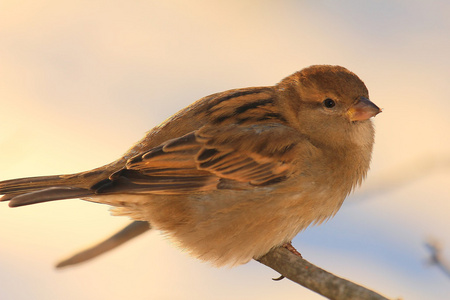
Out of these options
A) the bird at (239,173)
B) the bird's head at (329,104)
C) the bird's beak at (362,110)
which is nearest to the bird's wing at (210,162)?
the bird at (239,173)

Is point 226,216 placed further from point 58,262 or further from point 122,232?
point 58,262

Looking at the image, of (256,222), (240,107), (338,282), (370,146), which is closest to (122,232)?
(256,222)

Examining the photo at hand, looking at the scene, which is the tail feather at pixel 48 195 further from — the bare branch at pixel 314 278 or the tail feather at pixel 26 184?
the bare branch at pixel 314 278

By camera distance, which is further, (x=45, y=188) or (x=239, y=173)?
Result: (x=239, y=173)

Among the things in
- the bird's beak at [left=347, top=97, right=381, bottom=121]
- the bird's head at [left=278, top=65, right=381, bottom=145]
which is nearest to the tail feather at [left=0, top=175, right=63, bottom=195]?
the bird's head at [left=278, top=65, right=381, bottom=145]

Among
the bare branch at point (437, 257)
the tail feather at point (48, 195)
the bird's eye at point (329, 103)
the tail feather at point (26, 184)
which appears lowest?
the bare branch at point (437, 257)

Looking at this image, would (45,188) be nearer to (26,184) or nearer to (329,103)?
(26,184)

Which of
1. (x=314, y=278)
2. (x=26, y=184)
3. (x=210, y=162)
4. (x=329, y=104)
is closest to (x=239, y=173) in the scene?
(x=210, y=162)

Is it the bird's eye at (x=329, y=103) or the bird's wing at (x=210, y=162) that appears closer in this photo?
the bird's wing at (x=210, y=162)
